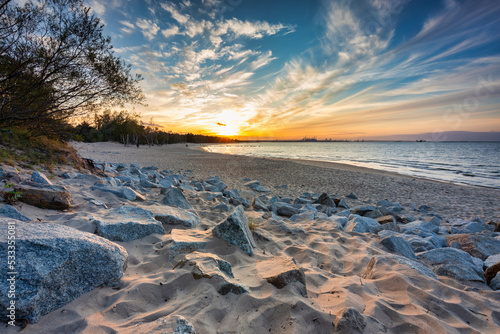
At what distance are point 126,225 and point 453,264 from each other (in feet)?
17.4

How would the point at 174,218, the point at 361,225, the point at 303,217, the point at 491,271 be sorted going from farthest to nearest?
the point at 303,217
the point at 361,225
the point at 174,218
the point at 491,271

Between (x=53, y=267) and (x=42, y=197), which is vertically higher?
(x=42, y=197)

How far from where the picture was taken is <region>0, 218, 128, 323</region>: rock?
165 centimetres

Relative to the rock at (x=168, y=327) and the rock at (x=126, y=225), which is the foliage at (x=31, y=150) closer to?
the rock at (x=126, y=225)

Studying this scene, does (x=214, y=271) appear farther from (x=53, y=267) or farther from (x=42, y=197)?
(x=42, y=197)

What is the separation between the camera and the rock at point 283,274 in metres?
2.46

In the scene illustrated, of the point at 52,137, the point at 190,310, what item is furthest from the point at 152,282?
the point at 52,137

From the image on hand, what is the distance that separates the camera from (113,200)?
199 inches

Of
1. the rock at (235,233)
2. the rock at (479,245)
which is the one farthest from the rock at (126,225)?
the rock at (479,245)

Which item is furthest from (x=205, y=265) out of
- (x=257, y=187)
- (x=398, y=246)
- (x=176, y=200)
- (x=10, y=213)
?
(x=257, y=187)

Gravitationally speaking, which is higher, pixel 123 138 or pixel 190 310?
pixel 123 138

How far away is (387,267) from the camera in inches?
122

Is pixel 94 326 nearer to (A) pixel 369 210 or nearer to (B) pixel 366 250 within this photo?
(B) pixel 366 250

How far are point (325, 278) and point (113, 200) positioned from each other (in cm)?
492
